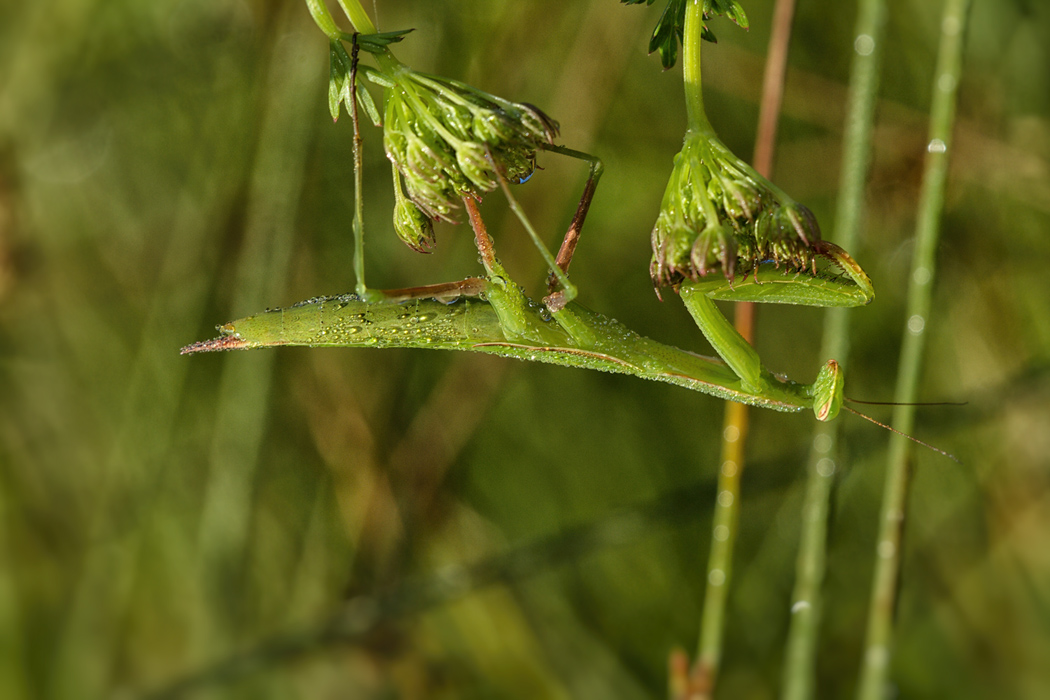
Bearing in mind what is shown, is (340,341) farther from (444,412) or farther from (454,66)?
(454,66)

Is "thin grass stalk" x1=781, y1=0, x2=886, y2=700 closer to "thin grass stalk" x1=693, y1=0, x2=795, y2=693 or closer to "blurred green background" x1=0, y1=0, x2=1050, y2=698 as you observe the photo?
"thin grass stalk" x1=693, y1=0, x2=795, y2=693

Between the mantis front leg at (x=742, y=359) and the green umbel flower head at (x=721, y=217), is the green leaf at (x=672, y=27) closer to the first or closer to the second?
the green umbel flower head at (x=721, y=217)

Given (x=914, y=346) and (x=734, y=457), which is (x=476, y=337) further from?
(x=914, y=346)

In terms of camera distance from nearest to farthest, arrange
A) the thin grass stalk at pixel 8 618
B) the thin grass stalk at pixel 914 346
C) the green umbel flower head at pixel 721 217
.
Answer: the green umbel flower head at pixel 721 217 < the thin grass stalk at pixel 914 346 < the thin grass stalk at pixel 8 618

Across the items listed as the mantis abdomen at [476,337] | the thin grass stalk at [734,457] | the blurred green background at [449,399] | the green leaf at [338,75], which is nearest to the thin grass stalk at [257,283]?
the blurred green background at [449,399]

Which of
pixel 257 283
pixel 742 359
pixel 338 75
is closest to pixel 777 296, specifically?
pixel 742 359

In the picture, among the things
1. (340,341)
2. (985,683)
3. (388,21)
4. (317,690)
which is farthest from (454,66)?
(985,683)
